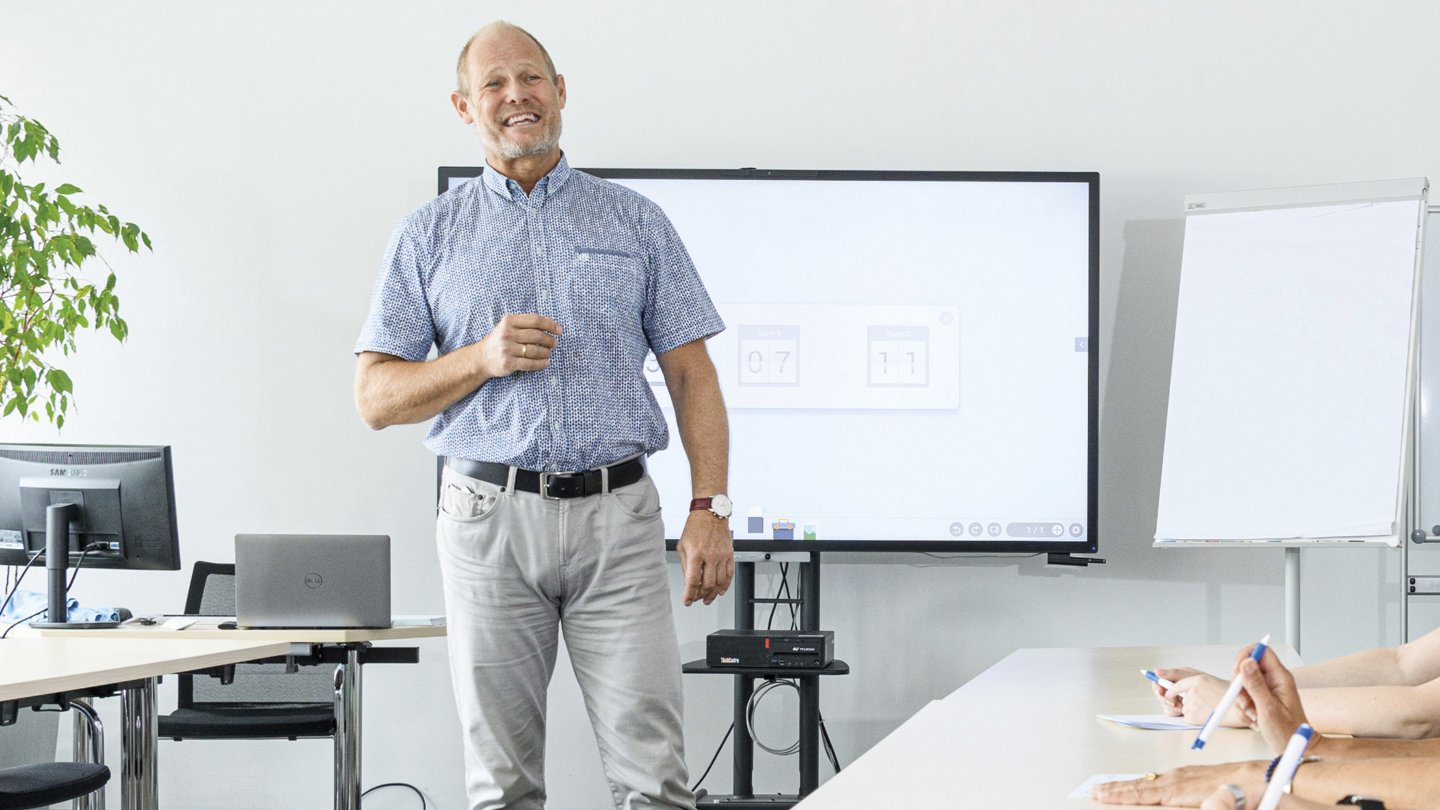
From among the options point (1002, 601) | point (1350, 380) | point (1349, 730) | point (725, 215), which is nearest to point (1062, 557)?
point (1002, 601)

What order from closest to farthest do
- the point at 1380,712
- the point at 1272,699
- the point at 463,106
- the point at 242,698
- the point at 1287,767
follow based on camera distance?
the point at 1287,767
the point at 1272,699
the point at 1380,712
the point at 463,106
the point at 242,698

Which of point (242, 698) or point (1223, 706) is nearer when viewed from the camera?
point (1223, 706)

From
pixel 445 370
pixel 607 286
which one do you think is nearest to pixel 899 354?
pixel 607 286

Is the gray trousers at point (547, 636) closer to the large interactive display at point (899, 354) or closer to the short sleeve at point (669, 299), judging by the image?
the short sleeve at point (669, 299)

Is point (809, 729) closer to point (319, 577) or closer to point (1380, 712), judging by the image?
point (319, 577)

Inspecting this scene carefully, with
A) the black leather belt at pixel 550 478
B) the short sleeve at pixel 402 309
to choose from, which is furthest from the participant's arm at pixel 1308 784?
the short sleeve at pixel 402 309

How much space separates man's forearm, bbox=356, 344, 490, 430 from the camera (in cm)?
202

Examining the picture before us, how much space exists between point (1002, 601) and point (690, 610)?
2.94 ft

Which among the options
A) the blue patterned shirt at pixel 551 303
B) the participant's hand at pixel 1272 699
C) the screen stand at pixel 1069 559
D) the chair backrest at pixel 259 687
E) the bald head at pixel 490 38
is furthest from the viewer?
the screen stand at pixel 1069 559

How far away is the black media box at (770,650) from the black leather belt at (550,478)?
129 centimetres

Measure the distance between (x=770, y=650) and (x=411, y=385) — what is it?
4.96 ft

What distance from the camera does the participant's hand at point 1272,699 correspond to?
1255 millimetres

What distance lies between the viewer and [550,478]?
6.63 feet

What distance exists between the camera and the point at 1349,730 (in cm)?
155
